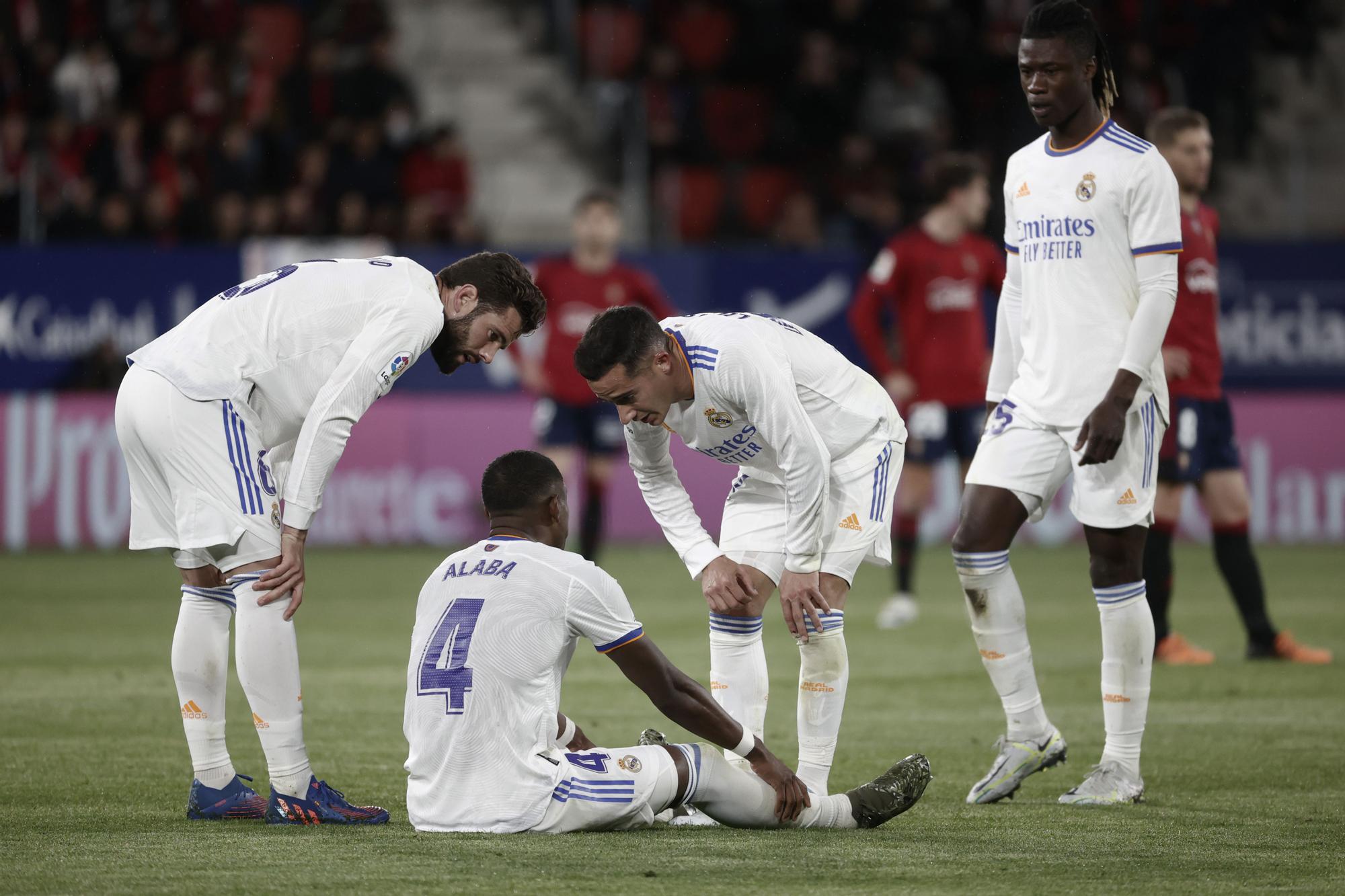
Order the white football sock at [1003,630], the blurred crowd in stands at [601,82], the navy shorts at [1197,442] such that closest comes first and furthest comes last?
Answer: 1. the white football sock at [1003,630]
2. the navy shorts at [1197,442]
3. the blurred crowd in stands at [601,82]

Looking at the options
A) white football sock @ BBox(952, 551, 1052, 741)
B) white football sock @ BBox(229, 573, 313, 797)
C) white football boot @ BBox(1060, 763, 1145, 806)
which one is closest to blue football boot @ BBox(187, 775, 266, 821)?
white football sock @ BBox(229, 573, 313, 797)

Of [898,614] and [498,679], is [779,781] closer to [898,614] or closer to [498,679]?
[498,679]

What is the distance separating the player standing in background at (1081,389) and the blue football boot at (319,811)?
1.87m

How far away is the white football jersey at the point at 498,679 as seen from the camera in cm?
470

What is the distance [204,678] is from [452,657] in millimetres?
1066

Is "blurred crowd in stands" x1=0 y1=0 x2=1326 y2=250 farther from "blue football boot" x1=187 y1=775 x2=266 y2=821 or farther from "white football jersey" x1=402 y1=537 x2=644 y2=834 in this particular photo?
"white football jersey" x1=402 y1=537 x2=644 y2=834

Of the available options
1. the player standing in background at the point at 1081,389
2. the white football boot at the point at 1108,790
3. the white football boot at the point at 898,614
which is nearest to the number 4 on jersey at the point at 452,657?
the player standing in background at the point at 1081,389

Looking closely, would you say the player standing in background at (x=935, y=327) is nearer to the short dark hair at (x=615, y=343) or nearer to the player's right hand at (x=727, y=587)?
the player's right hand at (x=727, y=587)

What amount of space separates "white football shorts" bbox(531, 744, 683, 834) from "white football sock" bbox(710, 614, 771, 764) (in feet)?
2.39

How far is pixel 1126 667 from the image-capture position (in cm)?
569

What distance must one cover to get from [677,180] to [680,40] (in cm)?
249

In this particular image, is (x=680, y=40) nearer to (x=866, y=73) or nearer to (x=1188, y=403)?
(x=866, y=73)

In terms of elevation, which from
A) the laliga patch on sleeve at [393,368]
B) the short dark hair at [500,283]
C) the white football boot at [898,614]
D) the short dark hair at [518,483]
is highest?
the short dark hair at [500,283]

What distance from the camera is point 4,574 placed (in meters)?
13.1
